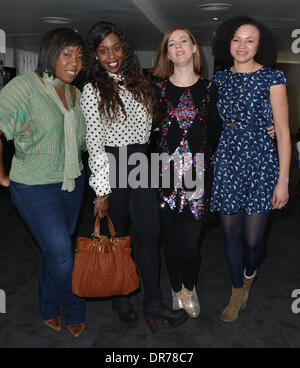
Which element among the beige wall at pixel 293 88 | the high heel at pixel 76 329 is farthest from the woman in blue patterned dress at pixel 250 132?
the beige wall at pixel 293 88

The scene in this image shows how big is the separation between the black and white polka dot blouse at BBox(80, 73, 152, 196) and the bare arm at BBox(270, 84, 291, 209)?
649 millimetres

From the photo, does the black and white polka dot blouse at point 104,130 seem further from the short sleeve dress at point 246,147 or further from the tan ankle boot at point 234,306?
the tan ankle boot at point 234,306

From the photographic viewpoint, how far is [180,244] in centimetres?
225

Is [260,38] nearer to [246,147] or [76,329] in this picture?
[246,147]

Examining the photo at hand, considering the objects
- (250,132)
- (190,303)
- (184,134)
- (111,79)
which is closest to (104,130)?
(111,79)

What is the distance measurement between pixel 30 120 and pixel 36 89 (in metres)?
0.14

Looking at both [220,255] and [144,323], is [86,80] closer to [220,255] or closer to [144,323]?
[144,323]

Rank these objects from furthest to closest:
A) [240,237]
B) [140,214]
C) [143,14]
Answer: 1. [143,14]
2. [240,237]
3. [140,214]

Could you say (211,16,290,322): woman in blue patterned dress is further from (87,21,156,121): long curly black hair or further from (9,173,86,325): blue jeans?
(9,173,86,325): blue jeans

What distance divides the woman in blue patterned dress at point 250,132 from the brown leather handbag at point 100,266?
1.93ft

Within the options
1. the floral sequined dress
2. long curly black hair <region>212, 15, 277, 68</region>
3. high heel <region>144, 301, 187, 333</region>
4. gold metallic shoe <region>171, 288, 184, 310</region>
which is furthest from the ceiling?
high heel <region>144, 301, 187, 333</region>

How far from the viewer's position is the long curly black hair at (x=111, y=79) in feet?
5.97

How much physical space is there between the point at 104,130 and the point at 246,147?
740 millimetres
